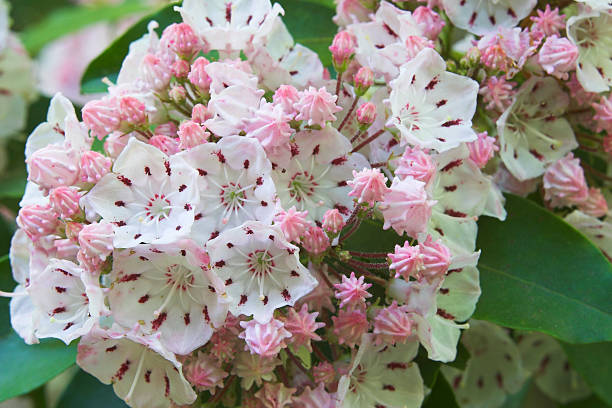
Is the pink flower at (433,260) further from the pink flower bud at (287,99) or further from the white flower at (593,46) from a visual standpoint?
the white flower at (593,46)

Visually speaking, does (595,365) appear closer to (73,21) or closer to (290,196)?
(290,196)

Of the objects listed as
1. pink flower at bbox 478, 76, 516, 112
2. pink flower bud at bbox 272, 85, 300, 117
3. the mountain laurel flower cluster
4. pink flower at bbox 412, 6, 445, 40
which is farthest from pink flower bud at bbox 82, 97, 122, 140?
pink flower at bbox 478, 76, 516, 112

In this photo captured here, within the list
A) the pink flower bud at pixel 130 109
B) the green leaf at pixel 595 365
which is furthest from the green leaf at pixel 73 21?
the green leaf at pixel 595 365

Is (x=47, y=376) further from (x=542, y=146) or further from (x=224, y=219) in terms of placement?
(x=542, y=146)

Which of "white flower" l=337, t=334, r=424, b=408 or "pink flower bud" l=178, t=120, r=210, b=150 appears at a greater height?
"pink flower bud" l=178, t=120, r=210, b=150

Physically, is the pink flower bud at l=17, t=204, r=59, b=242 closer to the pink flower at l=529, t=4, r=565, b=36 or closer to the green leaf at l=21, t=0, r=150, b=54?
the pink flower at l=529, t=4, r=565, b=36

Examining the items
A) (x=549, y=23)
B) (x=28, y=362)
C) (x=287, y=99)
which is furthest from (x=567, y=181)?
(x=28, y=362)
